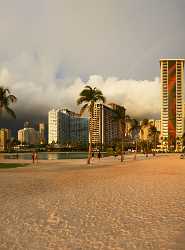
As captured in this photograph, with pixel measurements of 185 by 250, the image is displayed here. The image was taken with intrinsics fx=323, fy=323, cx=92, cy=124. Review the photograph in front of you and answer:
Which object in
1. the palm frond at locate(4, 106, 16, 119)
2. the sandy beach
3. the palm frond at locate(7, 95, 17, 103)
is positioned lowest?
→ the sandy beach

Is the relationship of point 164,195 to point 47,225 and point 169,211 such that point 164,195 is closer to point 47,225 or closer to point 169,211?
point 169,211

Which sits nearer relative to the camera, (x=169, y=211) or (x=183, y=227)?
(x=183, y=227)

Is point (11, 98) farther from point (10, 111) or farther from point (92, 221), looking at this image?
point (92, 221)

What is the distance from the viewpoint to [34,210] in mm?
10336

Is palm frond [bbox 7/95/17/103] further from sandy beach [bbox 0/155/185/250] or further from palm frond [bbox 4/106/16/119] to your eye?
sandy beach [bbox 0/155/185/250]

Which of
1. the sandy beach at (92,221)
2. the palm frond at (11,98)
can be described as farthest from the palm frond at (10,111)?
the sandy beach at (92,221)

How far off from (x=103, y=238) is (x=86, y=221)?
1.72 metres

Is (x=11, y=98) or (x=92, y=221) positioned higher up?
(x=11, y=98)

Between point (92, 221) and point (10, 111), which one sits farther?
point (10, 111)

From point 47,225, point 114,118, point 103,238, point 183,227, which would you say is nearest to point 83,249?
point 103,238

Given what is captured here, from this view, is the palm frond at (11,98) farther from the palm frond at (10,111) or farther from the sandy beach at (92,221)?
the sandy beach at (92,221)

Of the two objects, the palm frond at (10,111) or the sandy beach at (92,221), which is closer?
the sandy beach at (92,221)

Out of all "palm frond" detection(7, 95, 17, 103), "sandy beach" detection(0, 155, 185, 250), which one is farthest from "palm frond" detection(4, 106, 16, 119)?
"sandy beach" detection(0, 155, 185, 250)

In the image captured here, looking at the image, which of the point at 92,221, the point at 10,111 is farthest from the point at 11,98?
the point at 92,221
